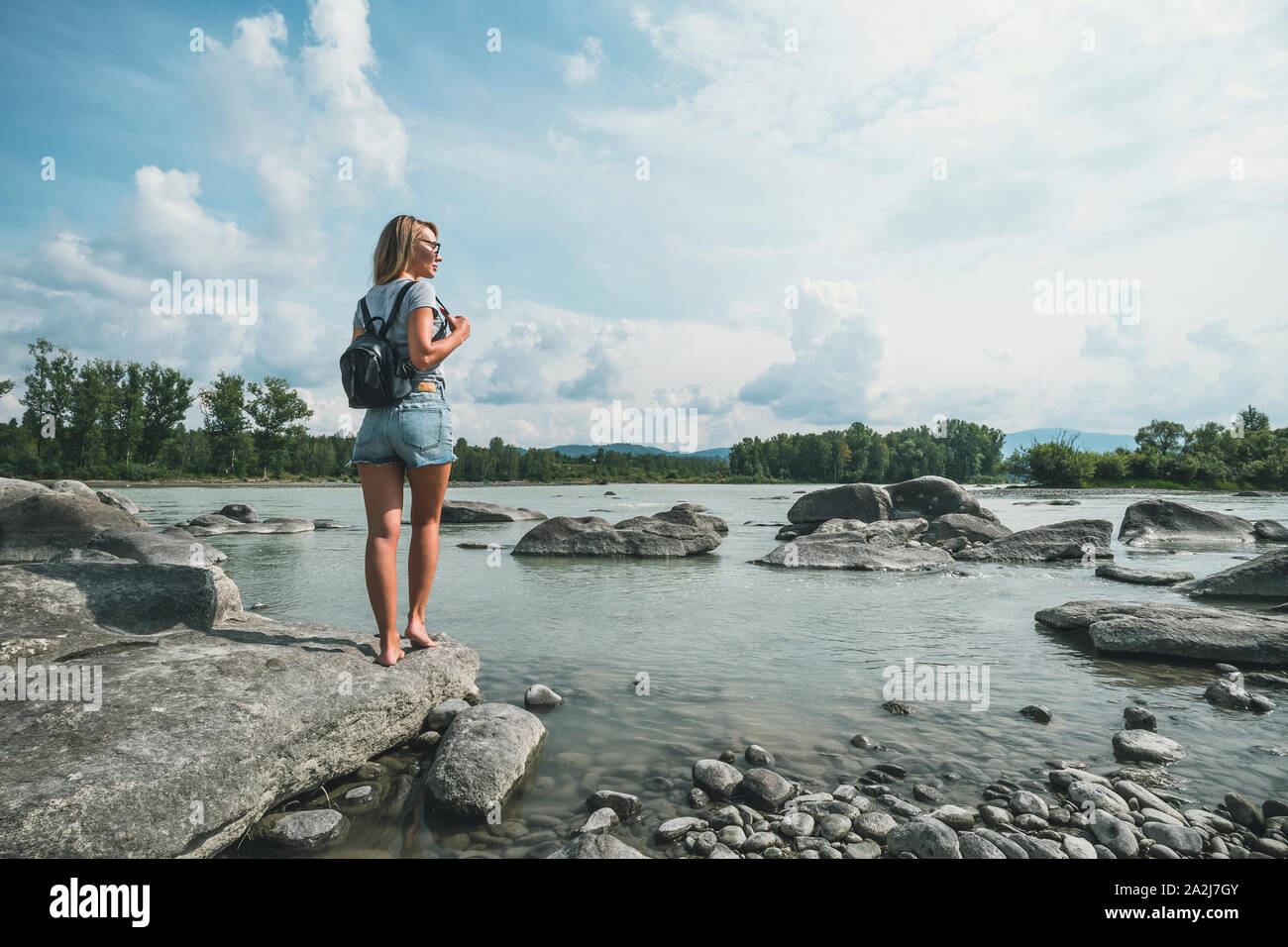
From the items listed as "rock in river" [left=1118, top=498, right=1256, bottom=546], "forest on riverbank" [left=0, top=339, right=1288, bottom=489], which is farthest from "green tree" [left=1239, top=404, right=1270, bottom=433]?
"rock in river" [left=1118, top=498, right=1256, bottom=546]

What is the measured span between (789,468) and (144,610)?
144979mm

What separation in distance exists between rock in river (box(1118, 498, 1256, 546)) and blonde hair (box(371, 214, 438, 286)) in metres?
21.1

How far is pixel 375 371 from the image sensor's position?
4.33 metres

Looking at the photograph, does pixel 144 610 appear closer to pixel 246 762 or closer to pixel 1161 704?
pixel 246 762

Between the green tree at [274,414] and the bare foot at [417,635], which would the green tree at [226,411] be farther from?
the bare foot at [417,635]

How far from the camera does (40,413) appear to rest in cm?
7394

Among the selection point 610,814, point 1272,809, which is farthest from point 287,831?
point 1272,809

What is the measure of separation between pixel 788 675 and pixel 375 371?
4.29 m

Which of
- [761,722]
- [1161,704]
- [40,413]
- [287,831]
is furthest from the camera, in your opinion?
[40,413]

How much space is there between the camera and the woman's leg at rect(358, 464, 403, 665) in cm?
448

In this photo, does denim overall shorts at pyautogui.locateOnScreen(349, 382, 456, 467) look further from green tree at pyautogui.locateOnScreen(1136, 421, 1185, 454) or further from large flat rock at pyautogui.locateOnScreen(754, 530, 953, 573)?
green tree at pyautogui.locateOnScreen(1136, 421, 1185, 454)

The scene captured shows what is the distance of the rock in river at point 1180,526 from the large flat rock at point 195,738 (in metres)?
21.4

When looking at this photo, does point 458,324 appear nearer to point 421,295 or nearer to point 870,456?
point 421,295

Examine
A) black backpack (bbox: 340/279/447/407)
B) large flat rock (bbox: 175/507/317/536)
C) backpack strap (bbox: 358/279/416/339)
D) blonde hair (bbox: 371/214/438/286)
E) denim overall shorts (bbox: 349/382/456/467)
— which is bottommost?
large flat rock (bbox: 175/507/317/536)
